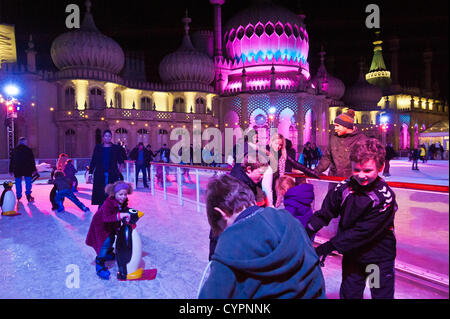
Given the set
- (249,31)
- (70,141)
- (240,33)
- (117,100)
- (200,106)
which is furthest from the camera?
(240,33)

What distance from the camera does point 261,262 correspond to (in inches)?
46.3

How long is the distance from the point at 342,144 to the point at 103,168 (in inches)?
167

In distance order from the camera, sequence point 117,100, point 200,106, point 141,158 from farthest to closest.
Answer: point 200,106, point 117,100, point 141,158

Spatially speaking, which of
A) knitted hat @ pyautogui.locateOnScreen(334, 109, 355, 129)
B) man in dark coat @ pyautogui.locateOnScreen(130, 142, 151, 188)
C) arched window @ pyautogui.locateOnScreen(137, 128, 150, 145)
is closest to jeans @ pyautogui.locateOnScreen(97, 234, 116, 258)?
knitted hat @ pyautogui.locateOnScreen(334, 109, 355, 129)

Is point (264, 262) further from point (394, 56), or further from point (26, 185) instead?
point (394, 56)

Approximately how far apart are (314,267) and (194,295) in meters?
2.27

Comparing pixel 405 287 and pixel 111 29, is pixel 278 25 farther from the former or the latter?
pixel 405 287

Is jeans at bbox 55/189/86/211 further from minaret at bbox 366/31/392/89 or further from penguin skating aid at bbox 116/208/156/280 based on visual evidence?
minaret at bbox 366/31/392/89

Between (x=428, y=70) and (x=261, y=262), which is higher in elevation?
(x=428, y=70)

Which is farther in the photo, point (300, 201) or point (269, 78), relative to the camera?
point (269, 78)

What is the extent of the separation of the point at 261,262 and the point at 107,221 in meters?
3.05

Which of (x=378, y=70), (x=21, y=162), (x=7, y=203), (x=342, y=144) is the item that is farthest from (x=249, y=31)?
(x=342, y=144)

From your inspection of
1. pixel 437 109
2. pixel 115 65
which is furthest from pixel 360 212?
pixel 437 109

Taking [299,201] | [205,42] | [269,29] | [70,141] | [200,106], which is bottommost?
[299,201]
